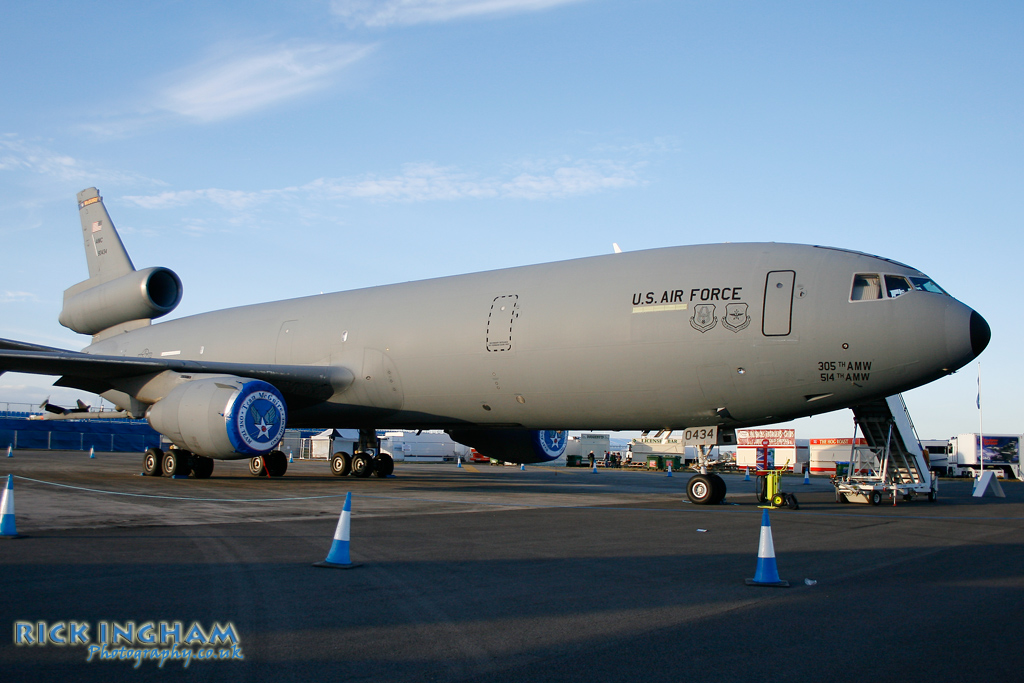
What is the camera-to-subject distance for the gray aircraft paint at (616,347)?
12836 mm

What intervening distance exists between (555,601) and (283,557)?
3223 mm

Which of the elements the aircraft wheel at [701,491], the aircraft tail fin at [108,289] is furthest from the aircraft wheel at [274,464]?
the aircraft wheel at [701,491]

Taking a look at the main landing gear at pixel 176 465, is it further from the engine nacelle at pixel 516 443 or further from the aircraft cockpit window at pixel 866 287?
the aircraft cockpit window at pixel 866 287

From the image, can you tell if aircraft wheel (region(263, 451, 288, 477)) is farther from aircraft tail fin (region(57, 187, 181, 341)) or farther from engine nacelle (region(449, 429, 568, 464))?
aircraft tail fin (region(57, 187, 181, 341))

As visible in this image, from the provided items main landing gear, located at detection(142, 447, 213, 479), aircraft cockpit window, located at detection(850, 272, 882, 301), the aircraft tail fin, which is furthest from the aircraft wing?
aircraft cockpit window, located at detection(850, 272, 882, 301)

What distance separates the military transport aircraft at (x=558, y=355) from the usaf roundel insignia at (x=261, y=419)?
33mm

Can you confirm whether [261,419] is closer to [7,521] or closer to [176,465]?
[176,465]

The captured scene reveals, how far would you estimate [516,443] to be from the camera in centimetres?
2106

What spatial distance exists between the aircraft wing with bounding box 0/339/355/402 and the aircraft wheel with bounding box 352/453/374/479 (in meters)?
4.46

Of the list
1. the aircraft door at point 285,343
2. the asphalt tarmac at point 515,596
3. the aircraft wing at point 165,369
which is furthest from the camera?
the aircraft door at point 285,343

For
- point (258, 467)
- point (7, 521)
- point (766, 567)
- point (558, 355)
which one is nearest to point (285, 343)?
point (258, 467)

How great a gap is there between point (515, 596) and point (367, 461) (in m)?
18.2

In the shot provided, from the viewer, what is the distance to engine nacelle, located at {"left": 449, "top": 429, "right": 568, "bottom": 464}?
21.0 metres

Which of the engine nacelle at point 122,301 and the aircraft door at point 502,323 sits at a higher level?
the engine nacelle at point 122,301
